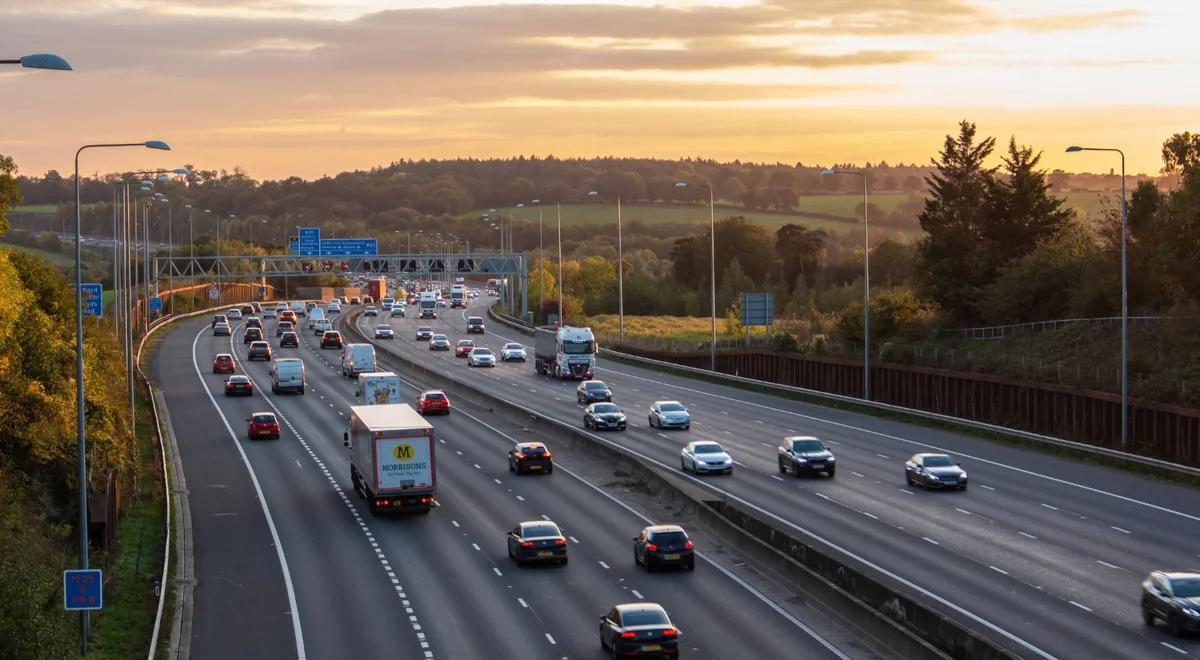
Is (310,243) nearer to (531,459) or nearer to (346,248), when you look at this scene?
(346,248)

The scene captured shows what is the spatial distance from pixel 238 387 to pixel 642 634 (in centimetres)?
6042

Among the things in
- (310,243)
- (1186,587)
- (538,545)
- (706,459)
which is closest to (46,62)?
(538,545)

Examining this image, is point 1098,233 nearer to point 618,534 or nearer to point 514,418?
point 514,418

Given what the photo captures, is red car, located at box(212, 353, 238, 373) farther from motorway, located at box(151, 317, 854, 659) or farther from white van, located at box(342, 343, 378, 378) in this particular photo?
motorway, located at box(151, 317, 854, 659)

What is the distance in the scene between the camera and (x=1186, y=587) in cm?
2872

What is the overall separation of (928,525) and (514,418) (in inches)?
1305

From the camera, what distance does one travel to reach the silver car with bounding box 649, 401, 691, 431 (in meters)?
66.6

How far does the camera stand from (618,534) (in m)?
43.0

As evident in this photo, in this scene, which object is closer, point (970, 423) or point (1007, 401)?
point (970, 423)

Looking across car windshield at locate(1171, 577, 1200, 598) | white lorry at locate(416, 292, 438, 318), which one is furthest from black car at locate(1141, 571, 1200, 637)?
white lorry at locate(416, 292, 438, 318)

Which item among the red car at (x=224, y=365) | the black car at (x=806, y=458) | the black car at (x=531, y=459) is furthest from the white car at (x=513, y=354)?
the black car at (x=806, y=458)

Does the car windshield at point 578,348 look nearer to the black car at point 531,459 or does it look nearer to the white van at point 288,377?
the white van at point 288,377

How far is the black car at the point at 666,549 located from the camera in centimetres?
3678

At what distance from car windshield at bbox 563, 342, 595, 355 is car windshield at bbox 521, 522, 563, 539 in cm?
5451
